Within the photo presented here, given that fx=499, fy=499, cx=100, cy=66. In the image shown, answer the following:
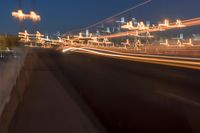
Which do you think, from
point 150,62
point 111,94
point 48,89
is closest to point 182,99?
point 111,94

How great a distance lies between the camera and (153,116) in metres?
11.3

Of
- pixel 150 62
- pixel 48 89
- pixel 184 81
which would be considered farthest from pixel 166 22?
pixel 48 89

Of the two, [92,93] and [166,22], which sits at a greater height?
[166,22]

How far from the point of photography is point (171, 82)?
20375 mm

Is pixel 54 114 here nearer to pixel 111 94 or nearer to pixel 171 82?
pixel 111 94

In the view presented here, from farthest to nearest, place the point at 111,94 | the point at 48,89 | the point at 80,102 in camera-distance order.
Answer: the point at 48,89
the point at 111,94
the point at 80,102

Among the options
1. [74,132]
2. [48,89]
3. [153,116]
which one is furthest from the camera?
[48,89]

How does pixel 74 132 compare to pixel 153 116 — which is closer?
pixel 74 132

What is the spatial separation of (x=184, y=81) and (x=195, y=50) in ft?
67.2

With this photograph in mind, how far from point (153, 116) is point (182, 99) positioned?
329 centimetres

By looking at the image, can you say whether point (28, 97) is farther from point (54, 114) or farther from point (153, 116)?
point (153, 116)

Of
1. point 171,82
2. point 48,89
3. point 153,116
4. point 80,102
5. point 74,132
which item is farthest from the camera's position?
point 171,82

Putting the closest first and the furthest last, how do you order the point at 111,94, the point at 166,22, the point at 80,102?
the point at 80,102 < the point at 111,94 < the point at 166,22

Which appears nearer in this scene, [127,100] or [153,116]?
[153,116]
